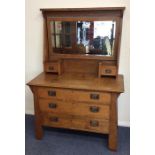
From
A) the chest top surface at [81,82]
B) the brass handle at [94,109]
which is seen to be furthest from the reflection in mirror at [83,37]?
the brass handle at [94,109]

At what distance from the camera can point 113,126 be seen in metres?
2.03

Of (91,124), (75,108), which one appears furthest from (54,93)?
(91,124)

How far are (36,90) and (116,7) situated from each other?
125 centimetres

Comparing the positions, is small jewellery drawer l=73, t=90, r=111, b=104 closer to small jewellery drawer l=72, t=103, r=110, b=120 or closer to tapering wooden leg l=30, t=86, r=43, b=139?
small jewellery drawer l=72, t=103, r=110, b=120

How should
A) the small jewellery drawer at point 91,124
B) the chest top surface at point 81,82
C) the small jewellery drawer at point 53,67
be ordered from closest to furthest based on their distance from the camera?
1. the chest top surface at point 81,82
2. the small jewellery drawer at point 91,124
3. the small jewellery drawer at point 53,67

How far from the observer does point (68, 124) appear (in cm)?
216

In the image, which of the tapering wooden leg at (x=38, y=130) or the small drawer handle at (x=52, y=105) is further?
the tapering wooden leg at (x=38, y=130)

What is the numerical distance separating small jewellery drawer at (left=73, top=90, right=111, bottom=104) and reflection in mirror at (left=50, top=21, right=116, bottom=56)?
22.0 inches

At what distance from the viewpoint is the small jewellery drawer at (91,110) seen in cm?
200

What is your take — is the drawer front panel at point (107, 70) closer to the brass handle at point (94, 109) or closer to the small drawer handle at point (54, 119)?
the brass handle at point (94, 109)

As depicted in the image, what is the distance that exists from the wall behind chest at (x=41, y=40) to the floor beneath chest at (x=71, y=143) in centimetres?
37

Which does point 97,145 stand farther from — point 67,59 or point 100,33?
point 100,33

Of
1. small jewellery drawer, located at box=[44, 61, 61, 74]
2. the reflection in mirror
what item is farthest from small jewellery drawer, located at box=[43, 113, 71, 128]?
the reflection in mirror
